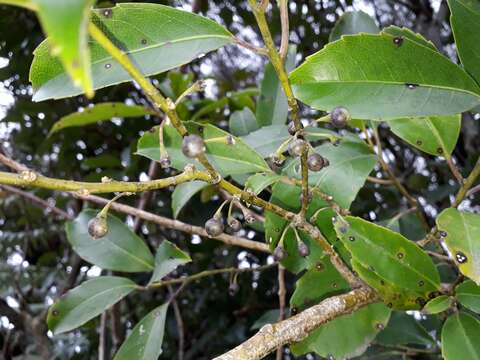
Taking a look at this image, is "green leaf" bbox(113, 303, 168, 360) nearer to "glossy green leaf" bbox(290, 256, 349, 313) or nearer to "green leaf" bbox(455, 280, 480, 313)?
"glossy green leaf" bbox(290, 256, 349, 313)

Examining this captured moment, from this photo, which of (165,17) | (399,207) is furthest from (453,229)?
(399,207)

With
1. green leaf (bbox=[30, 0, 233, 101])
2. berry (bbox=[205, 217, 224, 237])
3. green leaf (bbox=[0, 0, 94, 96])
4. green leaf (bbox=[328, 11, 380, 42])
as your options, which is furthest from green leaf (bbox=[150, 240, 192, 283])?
green leaf (bbox=[0, 0, 94, 96])

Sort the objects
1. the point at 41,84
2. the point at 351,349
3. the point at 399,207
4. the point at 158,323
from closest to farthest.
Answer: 1. the point at 41,84
2. the point at 351,349
3. the point at 158,323
4. the point at 399,207

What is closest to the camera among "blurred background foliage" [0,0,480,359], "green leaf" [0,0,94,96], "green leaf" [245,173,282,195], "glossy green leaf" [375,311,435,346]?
"green leaf" [0,0,94,96]

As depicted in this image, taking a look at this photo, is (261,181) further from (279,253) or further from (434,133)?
(434,133)

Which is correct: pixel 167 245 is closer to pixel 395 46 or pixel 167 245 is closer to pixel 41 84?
pixel 41 84

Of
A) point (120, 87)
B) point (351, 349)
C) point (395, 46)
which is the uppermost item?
point (395, 46)
